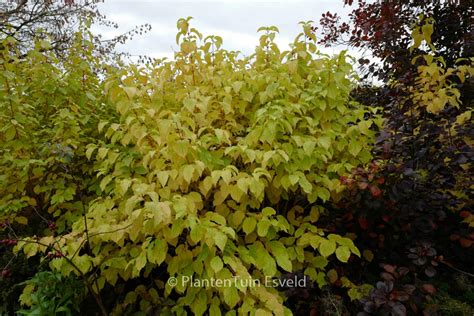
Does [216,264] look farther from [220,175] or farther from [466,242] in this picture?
[466,242]

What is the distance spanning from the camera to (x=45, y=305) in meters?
2.07

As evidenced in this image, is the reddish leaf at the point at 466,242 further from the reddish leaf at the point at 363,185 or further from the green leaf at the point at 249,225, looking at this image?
the green leaf at the point at 249,225

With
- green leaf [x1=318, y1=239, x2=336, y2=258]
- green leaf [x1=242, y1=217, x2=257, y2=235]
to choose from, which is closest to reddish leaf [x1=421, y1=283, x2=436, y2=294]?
green leaf [x1=318, y1=239, x2=336, y2=258]

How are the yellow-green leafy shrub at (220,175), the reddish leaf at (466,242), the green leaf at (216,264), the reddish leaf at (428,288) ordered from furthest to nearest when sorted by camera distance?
1. the reddish leaf at (466,242)
2. the reddish leaf at (428,288)
3. the yellow-green leafy shrub at (220,175)
4. the green leaf at (216,264)

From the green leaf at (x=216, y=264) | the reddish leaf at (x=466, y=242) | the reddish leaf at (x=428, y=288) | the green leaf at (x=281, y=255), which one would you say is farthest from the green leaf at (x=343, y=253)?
the reddish leaf at (x=466, y=242)

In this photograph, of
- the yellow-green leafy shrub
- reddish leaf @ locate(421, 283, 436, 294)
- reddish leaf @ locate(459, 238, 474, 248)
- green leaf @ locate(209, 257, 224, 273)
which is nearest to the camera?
green leaf @ locate(209, 257, 224, 273)

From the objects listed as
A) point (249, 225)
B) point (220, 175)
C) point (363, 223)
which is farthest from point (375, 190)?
point (220, 175)

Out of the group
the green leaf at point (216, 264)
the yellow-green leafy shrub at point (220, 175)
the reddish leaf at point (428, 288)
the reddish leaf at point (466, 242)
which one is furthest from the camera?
the reddish leaf at point (466, 242)

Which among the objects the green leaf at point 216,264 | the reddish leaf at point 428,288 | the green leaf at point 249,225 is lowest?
the reddish leaf at point 428,288

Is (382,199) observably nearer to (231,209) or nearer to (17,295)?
(231,209)

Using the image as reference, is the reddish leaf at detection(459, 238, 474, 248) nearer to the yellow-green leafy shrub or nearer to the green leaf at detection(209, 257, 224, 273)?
the yellow-green leafy shrub

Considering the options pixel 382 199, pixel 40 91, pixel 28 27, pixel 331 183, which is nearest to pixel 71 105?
pixel 40 91

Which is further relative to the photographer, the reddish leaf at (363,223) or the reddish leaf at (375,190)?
the reddish leaf at (363,223)

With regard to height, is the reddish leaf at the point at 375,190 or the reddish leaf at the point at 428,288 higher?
the reddish leaf at the point at 375,190
